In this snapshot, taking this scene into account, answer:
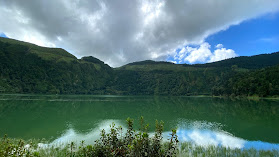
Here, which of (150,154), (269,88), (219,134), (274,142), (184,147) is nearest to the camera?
(150,154)

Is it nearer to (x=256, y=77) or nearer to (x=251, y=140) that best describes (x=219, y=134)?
(x=251, y=140)

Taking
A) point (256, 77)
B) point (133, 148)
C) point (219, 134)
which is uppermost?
point (256, 77)

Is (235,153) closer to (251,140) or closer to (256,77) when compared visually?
(251,140)

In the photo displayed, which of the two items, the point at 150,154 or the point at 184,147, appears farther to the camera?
the point at 184,147

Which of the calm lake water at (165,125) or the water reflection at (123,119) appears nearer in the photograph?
the calm lake water at (165,125)

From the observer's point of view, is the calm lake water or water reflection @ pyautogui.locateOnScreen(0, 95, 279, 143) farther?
water reflection @ pyautogui.locateOnScreen(0, 95, 279, 143)

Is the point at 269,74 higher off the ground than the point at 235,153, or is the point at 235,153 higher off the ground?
the point at 269,74

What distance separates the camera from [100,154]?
27.4 ft

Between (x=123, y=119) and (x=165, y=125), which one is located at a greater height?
(x=165, y=125)

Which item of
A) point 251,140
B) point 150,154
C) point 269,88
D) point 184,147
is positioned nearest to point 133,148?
point 150,154

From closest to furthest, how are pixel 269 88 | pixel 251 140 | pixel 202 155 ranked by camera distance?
pixel 202 155 < pixel 251 140 < pixel 269 88

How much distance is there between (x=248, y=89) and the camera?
156375 mm

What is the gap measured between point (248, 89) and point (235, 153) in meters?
172

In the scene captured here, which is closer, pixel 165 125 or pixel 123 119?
pixel 165 125
